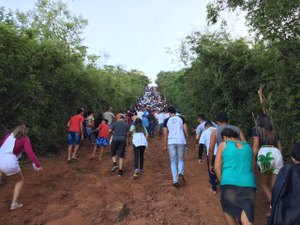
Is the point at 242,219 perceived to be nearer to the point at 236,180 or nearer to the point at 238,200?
the point at 238,200

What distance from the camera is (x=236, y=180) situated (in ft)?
13.1

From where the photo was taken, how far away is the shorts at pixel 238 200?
396cm

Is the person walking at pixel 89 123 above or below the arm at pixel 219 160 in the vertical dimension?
above

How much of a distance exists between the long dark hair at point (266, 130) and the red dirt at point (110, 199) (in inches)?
60.9

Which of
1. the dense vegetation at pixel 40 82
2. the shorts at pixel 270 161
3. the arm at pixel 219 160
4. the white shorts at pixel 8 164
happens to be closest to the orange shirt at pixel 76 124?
the dense vegetation at pixel 40 82

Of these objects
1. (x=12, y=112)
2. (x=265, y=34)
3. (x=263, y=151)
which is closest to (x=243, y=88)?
(x=265, y=34)

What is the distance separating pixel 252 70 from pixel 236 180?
8191 millimetres

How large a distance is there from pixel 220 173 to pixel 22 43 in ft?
25.0

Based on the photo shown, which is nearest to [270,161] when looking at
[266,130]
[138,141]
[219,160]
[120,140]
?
[266,130]

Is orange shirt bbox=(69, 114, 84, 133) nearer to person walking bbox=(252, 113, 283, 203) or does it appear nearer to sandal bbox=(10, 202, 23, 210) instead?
sandal bbox=(10, 202, 23, 210)

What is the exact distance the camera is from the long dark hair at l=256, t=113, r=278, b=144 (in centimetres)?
556

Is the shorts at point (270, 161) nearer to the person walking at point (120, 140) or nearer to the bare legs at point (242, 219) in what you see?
the bare legs at point (242, 219)

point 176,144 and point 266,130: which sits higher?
point 266,130

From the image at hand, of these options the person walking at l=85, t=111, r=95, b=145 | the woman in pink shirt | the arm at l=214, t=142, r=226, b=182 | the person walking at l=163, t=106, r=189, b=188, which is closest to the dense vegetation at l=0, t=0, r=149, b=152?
the person walking at l=85, t=111, r=95, b=145
